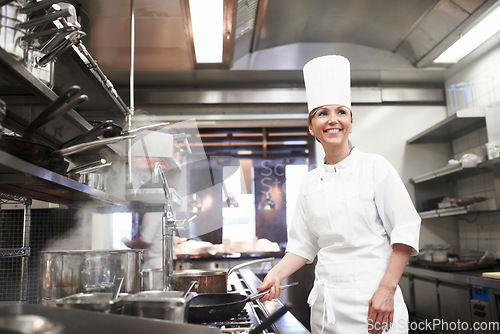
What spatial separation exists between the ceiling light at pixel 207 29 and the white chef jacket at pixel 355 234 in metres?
1.57

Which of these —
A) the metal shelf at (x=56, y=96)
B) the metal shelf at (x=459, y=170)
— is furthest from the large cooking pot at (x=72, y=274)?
the metal shelf at (x=459, y=170)

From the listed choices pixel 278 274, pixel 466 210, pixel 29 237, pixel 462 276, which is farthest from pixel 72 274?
pixel 466 210

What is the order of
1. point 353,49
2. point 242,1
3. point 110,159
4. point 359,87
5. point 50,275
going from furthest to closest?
point 359,87
point 353,49
point 242,1
point 110,159
point 50,275

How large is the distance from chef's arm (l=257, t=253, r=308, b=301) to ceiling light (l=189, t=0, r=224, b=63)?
174cm

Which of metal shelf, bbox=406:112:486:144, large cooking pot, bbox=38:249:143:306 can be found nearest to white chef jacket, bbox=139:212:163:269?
metal shelf, bbox=406:112:486:144

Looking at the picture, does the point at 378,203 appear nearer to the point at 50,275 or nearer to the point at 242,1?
the point at 50,275

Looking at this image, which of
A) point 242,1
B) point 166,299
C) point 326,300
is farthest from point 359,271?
point 242,1

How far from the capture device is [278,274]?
5.01ft

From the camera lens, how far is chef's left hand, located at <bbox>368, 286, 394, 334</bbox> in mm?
1367

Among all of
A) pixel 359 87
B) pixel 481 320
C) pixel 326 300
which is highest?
pixel 359 87

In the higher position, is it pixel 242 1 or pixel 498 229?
pixel 242 1

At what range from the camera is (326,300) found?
153 cm

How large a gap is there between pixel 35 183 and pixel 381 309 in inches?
44.6

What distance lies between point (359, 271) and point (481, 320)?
161 centimetres
